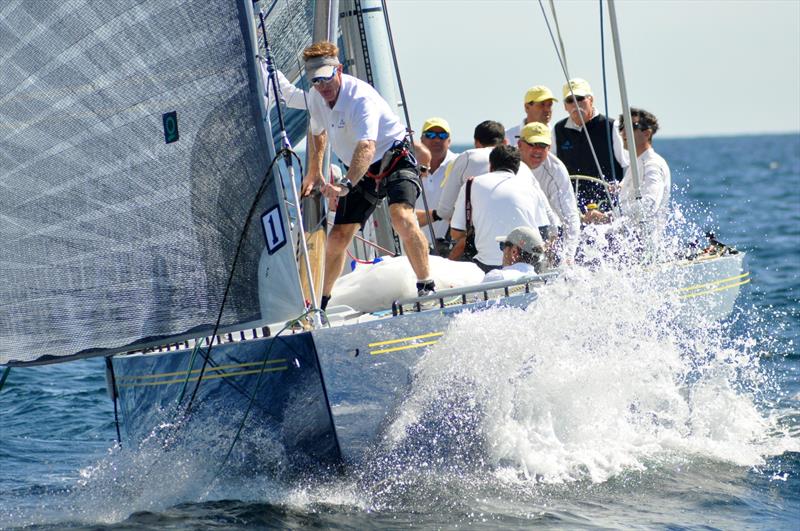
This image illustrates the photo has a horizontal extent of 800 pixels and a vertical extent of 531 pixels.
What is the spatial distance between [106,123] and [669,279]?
362 cm

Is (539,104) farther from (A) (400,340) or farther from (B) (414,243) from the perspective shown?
(A) (400,340)

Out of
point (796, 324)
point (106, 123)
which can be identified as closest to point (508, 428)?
point (106, 123)

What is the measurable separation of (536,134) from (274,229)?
9.41 ft

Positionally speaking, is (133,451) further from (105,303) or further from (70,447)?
(70,447)

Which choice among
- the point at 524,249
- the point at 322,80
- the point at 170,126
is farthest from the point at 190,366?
the point at 524,249

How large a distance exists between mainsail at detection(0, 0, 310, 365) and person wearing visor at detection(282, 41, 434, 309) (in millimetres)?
667

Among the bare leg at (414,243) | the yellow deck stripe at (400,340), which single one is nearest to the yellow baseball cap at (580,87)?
the bare leg at (414,243)

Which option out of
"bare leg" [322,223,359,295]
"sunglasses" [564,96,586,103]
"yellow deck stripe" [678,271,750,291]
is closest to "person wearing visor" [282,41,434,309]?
"bare leg" [322,223,359,295]

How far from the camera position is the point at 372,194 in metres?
6.77

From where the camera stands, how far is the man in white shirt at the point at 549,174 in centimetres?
810

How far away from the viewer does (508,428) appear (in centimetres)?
622

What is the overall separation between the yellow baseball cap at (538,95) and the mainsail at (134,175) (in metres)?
3.80

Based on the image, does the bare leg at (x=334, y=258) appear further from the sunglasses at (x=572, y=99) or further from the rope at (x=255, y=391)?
the sunglasses at (x=572, y=99)

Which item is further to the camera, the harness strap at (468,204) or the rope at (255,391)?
the harness strap at (468,204)
